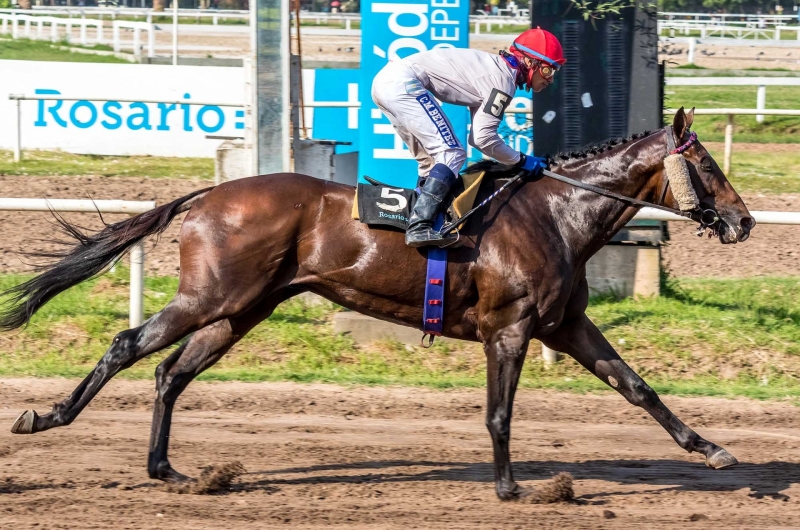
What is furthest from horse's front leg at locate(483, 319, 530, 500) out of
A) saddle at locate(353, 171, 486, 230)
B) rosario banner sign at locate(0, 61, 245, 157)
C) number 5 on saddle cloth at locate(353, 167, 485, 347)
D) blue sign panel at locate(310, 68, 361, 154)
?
rosario banner sign at locate(0, 61, 245, 157)

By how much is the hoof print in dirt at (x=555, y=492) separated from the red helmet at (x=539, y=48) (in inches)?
79.1

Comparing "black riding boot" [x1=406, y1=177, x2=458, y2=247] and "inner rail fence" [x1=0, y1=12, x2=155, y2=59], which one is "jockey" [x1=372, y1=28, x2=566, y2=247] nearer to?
"black riding boot" [x1=406, y1=177, x2=458, y2=247]

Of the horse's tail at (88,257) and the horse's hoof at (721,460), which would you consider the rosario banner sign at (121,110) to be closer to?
the horse's tail at (88,257)

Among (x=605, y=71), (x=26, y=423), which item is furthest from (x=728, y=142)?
(x=26, y=423)

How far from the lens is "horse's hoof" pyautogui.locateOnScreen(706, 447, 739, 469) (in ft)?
17.4

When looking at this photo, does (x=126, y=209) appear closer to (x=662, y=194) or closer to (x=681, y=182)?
(x=662, y=194)

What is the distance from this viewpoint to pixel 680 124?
17.1 ft

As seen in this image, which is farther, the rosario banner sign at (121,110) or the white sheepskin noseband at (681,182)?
the rosario banner sign at (121,110)

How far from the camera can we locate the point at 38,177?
13.0 meters

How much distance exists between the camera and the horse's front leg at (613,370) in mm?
5434

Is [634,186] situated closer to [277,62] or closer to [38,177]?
[277,62]

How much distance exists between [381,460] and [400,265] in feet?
3.82

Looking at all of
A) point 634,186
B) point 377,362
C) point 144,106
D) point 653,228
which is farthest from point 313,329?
point 144,106

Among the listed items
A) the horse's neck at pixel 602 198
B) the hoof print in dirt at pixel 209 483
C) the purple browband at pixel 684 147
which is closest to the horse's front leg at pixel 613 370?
the horse's neck at pixel 602 198
